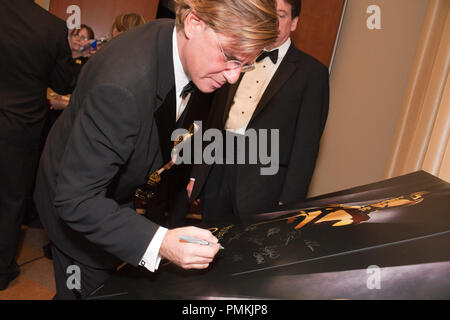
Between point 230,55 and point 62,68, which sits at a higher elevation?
point 230,55

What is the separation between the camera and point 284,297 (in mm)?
868

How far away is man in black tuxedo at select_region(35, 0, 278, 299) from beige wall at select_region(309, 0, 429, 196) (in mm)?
1965

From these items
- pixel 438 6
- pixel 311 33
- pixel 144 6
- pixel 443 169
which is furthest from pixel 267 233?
pixel 144 6

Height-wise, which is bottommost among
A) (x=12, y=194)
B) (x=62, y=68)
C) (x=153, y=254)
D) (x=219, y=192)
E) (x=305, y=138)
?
(x=12, y=194)

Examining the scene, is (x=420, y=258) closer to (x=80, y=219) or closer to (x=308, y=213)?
(x=308, y=213)

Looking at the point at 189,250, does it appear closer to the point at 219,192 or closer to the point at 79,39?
the point at 219,192

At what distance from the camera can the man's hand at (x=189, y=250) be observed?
3.53 feet

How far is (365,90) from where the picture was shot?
10.6 ft

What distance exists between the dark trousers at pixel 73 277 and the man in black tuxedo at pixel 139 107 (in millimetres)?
328

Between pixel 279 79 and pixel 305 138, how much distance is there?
367 millimetres

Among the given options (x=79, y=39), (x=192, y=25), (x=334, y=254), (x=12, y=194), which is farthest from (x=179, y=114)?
(x=79, y=39)

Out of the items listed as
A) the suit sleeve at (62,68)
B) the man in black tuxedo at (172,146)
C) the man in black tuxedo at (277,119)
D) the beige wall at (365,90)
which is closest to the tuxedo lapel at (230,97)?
the man in black tuxedo at (277,119)

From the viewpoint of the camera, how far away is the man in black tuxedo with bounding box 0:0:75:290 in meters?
2.42
